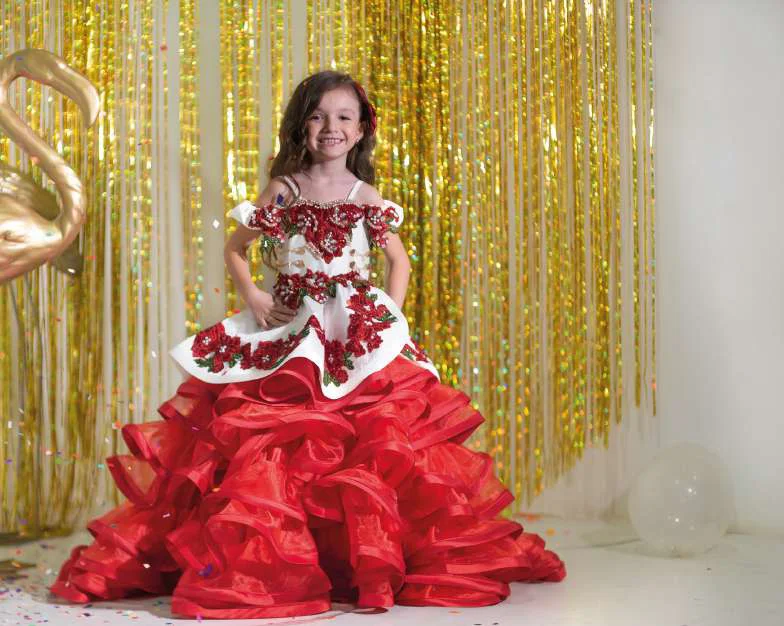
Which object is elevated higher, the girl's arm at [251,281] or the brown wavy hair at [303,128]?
the brown wavy hair at [303,128]

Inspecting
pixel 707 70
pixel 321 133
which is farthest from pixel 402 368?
pixel 707 70

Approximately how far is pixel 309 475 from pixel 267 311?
0.42 meters

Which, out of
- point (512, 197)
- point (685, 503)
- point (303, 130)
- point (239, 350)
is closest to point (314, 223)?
point (303, 130)

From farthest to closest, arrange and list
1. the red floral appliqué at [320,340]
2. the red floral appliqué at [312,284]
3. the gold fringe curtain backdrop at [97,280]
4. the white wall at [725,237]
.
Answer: the white wall at [725,237] < the gold fringe curtain backdrop at [97,280] < the red floral appliqué at [312,284] < the red floral appliqué at [320,340]

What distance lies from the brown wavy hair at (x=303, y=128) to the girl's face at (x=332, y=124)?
0.01 m

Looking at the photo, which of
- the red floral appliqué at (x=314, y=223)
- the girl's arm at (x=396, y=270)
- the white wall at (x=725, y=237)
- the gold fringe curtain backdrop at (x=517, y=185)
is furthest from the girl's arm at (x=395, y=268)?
the white wall at (x=725, y=237)

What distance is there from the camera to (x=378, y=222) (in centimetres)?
242

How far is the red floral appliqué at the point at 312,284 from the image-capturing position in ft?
7.74

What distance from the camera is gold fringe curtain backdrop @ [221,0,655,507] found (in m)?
3.13

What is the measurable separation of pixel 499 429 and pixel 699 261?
0.76 meters

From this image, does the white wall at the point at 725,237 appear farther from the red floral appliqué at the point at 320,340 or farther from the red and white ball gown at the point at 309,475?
the red floral appliqué at the point at 320,340

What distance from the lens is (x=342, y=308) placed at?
7.67ft

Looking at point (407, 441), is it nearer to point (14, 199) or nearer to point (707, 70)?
point (14, 199)

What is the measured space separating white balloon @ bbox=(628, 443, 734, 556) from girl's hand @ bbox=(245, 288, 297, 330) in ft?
3.49
